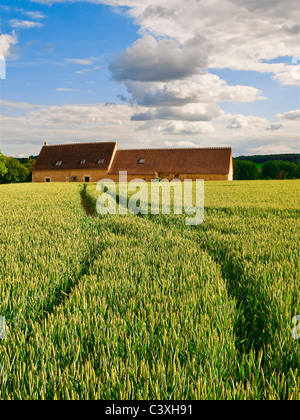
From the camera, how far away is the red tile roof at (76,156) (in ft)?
184

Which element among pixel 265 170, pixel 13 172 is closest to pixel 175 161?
pixel 13 172

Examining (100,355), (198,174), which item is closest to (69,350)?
(100,355)

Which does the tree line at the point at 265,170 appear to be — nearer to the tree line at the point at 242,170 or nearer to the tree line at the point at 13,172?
the tree line at the point at 242,170

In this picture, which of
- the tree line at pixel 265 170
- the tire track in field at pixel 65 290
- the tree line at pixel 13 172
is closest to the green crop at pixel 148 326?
the tire track in field at pixel 65 290

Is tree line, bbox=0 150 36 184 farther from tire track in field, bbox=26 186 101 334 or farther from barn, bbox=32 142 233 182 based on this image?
tire track in field, bbox=26 186 101 334

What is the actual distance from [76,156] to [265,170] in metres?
59.6

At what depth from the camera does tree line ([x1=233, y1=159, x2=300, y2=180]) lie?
Result: 89.1 metres

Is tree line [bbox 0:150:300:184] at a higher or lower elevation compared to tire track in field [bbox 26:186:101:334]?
higher

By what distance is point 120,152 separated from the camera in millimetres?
57438

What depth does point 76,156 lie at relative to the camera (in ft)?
191

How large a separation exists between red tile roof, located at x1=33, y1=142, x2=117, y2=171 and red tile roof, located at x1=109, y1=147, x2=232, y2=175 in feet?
7.14

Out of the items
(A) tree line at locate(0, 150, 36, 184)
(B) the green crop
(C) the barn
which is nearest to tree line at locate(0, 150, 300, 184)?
(A) tree line at locate(0, 150, 36, 184)
